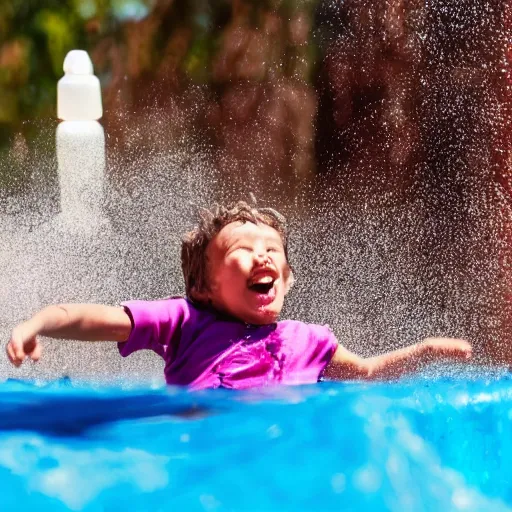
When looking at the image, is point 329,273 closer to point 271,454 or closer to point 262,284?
point 262,284

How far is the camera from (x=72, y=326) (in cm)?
112

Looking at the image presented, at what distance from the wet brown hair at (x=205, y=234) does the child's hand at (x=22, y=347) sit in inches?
13.3

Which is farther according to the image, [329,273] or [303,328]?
[329,273]

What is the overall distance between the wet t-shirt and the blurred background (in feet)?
2.00

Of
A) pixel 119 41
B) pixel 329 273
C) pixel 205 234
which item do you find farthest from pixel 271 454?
pixel 119 41

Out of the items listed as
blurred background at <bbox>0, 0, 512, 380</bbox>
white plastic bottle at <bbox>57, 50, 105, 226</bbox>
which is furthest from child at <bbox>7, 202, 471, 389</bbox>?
white plastic bottle at <bbox>57, 50, 105, 226</bbox>

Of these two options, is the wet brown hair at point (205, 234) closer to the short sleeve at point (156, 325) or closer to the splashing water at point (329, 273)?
the short sleeve at point (156, 325)

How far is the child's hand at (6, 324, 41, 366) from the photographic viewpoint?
38.5 inches

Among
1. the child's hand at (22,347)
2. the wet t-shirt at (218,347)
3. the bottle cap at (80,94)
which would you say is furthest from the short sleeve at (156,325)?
the bottle cap at (80,94)

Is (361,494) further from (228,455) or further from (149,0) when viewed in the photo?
(149,0)

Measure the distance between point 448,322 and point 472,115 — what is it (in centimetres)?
42

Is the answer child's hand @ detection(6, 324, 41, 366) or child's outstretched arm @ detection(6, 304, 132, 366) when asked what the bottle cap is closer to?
child's outstretched arm @ detection(6, 304, 132, 366)

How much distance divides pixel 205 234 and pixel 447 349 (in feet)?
1.18

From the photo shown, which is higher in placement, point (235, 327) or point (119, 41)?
point (119, 41)
